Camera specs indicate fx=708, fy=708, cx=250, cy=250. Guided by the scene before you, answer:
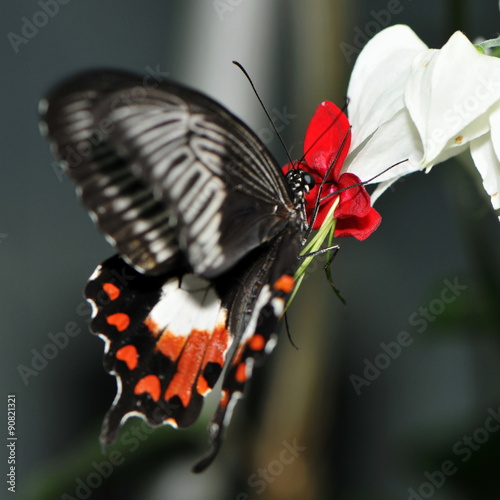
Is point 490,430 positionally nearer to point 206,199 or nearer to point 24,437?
point 206,199

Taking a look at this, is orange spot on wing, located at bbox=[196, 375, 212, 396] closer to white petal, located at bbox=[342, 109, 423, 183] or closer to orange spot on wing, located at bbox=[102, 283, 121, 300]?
orange spot on wing, located at bbox=[102, 283, 121, 300]

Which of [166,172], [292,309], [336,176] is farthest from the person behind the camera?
[292,309]

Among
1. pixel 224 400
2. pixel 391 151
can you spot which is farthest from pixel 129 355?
pixel 391 151

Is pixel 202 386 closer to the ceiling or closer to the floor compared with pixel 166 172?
closer to the floor

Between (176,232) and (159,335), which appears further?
(159,335)

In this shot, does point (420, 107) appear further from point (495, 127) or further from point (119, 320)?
point (119, 320)

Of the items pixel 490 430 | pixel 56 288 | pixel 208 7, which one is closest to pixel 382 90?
pixel 490 430
